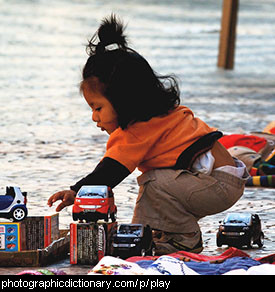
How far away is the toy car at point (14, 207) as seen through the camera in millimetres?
3182

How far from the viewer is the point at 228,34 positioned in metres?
11.2

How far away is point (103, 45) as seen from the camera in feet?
11.8

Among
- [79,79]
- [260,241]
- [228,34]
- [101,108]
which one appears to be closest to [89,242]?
[101,108]

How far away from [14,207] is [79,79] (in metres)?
6.67

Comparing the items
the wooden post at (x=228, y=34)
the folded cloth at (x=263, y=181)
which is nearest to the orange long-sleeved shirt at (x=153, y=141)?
the folded cloth at (x=263, y=181)

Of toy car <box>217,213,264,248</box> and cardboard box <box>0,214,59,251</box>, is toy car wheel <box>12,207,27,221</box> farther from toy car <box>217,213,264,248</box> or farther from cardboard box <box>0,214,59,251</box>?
toy car <box>217,213,264,248</box>

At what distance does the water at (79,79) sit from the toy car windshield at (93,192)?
543 mm

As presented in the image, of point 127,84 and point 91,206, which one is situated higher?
point 127,84

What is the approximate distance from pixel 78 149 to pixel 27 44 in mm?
7329

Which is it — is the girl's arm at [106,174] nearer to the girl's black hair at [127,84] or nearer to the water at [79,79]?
the girl's black hair at [127,84]

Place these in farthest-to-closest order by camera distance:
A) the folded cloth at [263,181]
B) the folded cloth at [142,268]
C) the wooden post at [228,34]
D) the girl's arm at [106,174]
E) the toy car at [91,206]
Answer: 1. the wooden post at [228,34]
2. the folded cloth at [263,181]
3. the girl's arm at [106,174]
4. the toy car at [91,206]
5. the folded cloth at [142,268]

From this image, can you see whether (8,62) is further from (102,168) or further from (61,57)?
(102,168)

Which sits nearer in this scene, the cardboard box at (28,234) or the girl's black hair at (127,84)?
the cardboard box at (28,234)

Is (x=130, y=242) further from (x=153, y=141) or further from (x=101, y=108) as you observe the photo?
(x=101, y=108)
